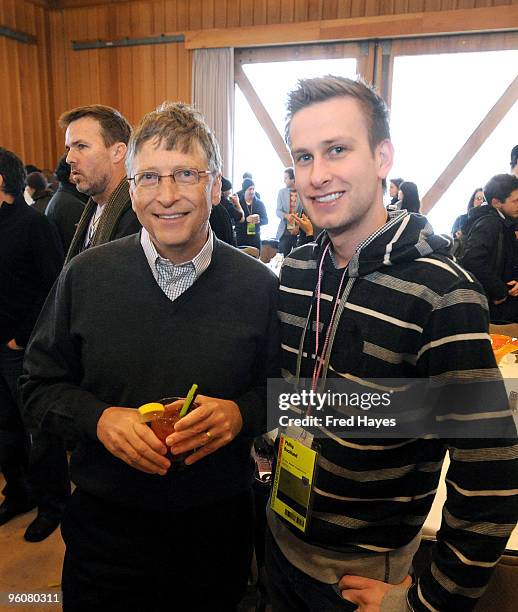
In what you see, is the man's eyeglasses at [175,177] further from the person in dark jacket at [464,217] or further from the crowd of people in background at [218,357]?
the person in dark jacket at [464,217]

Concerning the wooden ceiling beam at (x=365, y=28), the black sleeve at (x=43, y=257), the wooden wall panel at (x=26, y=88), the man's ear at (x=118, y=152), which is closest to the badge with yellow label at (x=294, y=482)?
the man's ear at (x=118, y=152)

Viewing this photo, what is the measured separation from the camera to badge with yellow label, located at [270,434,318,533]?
3.39 feet

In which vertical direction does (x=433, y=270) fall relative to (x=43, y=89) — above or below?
below

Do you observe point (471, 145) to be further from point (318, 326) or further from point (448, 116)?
point (318, 326)

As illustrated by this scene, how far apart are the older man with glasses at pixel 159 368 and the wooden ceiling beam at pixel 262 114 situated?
7677 millimetres

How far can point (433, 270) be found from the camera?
36.2 inches

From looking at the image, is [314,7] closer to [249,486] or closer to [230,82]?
[230,82]

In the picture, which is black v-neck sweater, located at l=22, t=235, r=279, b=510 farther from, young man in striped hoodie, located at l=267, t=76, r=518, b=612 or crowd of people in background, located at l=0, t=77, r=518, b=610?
young man in striped hoodie, located at l=267, t=76, r=518, b=612

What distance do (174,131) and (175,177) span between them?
0.10 meters

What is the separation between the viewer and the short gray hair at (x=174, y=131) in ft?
3.83

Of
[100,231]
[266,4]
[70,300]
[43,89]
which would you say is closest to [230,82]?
A: [266,4]

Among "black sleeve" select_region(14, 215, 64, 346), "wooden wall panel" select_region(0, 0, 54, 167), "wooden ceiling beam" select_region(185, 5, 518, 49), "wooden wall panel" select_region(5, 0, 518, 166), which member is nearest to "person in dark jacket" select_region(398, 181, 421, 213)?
"black sleeve" select_region(14, 215, 64, 346)

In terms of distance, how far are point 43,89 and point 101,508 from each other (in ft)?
32.5

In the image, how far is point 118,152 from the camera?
2.10m
